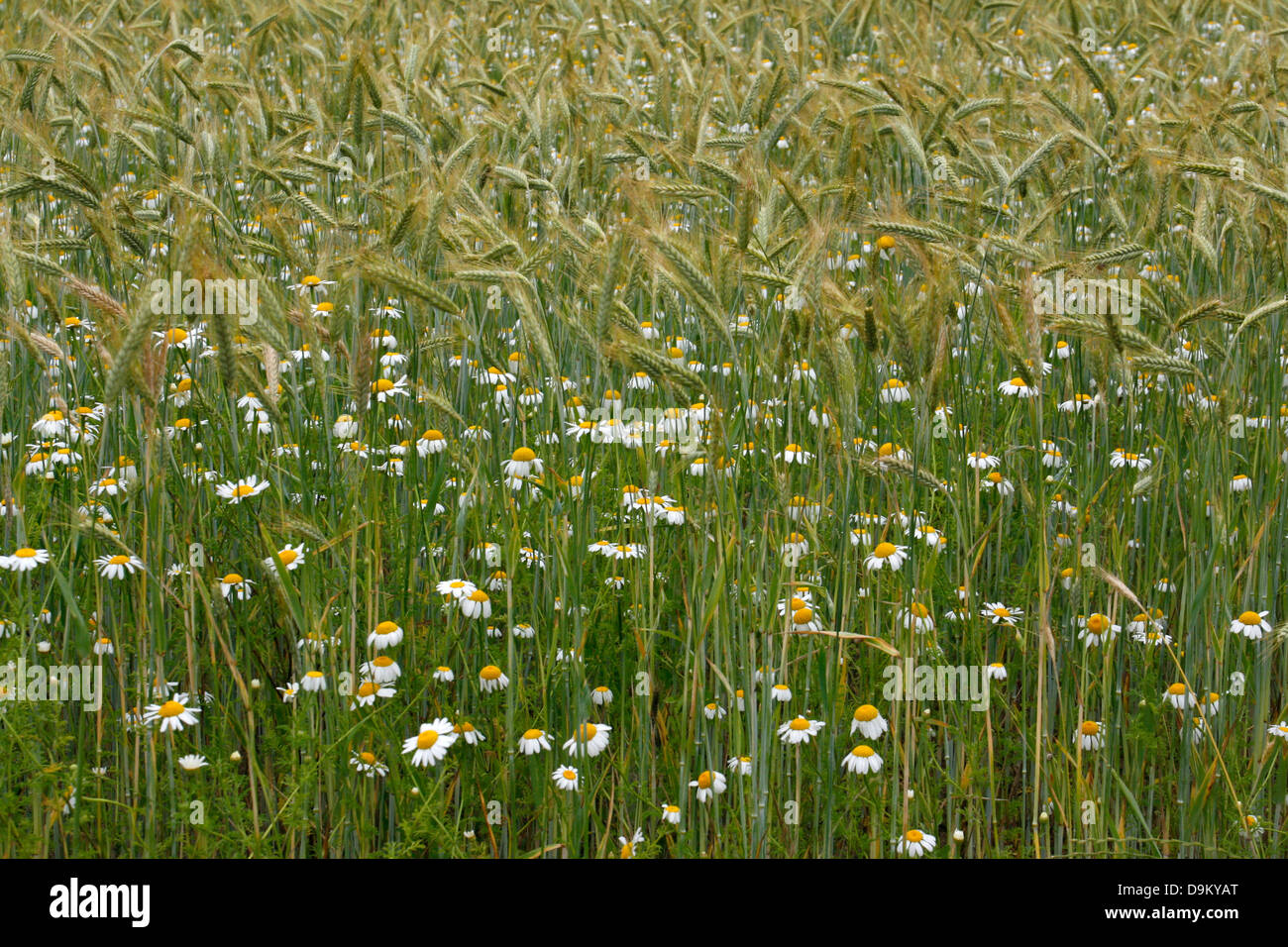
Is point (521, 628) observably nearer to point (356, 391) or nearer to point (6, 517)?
point (356, 391)

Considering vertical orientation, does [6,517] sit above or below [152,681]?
above

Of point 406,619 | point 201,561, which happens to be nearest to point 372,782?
point 406,619

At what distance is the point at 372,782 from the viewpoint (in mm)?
2535

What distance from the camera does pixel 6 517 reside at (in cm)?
276

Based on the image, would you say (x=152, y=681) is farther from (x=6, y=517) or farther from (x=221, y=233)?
(x=221, y=233)

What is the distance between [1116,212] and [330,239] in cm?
247

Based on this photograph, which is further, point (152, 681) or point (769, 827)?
point (152, 681)

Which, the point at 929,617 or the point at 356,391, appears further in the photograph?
the point at 929,617
